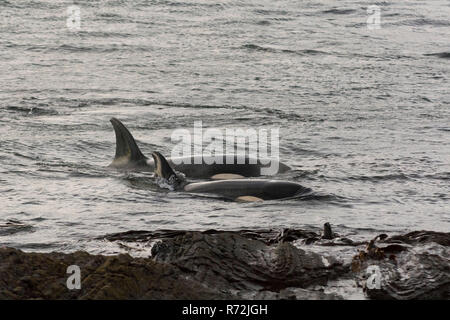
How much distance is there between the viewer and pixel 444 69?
866 inches

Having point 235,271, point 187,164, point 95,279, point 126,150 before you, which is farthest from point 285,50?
point 95,279

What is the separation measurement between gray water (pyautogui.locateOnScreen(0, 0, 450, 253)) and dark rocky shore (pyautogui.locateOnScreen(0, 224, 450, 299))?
1.34 metres

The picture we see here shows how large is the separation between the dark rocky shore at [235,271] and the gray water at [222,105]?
1336 mm

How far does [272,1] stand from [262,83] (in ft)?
43.7

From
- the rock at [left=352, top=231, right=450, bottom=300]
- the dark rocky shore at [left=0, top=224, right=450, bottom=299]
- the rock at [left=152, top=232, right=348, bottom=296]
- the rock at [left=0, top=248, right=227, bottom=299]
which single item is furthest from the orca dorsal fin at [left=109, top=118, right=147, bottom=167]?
the rock at [left=0, top=248, right=227, bottom=299]

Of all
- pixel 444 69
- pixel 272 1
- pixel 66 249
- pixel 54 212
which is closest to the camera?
pixel 66 249

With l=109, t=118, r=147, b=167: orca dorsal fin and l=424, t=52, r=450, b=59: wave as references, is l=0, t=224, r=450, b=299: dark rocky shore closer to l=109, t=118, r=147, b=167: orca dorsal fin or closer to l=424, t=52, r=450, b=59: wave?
l=109, t=118, r=147, b=167: orca dorsal fin

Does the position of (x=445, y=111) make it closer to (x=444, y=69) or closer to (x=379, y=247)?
(x=444, y=69)

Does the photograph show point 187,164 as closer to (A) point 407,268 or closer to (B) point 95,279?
(A) point 407,268

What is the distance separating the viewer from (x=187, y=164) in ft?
38.2

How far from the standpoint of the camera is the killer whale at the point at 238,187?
33.1 feet

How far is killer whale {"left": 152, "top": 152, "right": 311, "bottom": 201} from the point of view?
33.1ft

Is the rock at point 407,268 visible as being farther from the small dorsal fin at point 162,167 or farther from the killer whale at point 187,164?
the killer whale at point 187,164
